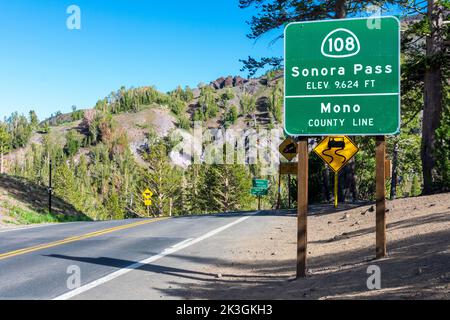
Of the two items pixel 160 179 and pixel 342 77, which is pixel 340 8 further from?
pixel 160 179

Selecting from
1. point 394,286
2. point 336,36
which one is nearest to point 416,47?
point 336,36

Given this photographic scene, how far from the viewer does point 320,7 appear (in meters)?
21.4

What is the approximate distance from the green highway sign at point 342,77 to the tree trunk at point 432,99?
9.53 m

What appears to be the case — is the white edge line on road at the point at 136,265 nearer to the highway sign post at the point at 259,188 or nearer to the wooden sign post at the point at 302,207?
the wooden sign post at the point at 302,207

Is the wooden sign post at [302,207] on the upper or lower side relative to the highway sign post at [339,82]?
lower

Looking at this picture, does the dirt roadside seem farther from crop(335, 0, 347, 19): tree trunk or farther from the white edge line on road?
crop(335, 0, 347, 19): tree trunk

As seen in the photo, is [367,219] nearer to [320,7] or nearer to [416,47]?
[416,47]

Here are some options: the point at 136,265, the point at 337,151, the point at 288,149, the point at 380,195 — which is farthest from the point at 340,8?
the point at 136,265

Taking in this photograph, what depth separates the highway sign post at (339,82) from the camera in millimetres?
7086

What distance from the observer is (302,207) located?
23.7ft

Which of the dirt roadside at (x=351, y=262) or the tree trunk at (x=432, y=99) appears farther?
the tree trunk at (x=432, y=99)

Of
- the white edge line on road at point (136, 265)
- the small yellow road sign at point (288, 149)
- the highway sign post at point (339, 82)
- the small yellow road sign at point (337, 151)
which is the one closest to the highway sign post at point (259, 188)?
the small yellow road sign at point (288, 149)

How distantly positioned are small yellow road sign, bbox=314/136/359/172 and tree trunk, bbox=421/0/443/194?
2440mm
